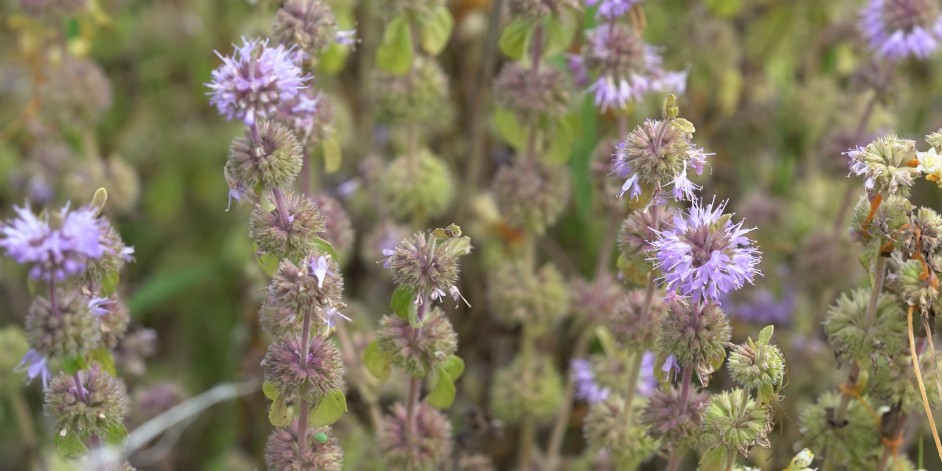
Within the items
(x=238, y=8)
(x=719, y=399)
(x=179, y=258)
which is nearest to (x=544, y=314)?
(x=719, y=399)

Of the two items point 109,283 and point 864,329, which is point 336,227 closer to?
point 109,283

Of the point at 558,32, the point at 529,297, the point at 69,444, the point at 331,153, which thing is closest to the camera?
the point at 69,444

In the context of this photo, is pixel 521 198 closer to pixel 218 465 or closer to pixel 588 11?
pixel 588 11

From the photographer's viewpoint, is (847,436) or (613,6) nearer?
(847,436)

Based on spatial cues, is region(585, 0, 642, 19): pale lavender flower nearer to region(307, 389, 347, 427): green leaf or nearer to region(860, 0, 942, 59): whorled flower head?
region(860, 0, 942, 59): whorled flower head

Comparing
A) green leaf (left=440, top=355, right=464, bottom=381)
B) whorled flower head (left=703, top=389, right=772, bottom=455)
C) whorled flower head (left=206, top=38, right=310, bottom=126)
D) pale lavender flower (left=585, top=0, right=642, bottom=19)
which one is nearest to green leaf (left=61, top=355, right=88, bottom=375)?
whorled flower head (left=206, top=38, right=310, bottom=126)

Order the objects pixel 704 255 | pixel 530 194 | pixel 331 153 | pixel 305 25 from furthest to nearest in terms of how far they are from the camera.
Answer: pixel 530 194 → pixel 331 153 → pixel 305 25 → pixel 704 255

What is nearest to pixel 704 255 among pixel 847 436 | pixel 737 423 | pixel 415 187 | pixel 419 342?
pixel 737 423

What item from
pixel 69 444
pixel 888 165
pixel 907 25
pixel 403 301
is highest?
pixel 907 25
